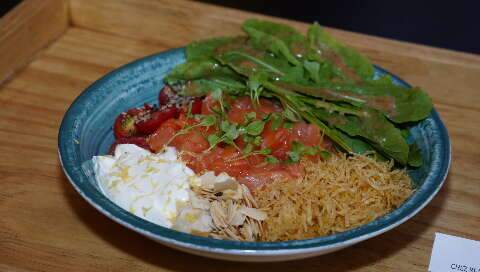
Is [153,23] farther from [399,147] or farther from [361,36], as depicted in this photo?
[399,147]

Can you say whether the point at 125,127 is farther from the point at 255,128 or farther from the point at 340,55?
the point at 340,55

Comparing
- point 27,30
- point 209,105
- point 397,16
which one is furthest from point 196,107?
point 397,16

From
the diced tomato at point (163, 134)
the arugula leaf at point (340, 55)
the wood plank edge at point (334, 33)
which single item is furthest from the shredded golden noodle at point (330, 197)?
the wood plank edge at point (334, 33)

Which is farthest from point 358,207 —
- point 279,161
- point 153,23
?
point 153,23

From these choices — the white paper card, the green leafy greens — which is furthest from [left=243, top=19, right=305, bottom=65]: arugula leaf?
the white paper card

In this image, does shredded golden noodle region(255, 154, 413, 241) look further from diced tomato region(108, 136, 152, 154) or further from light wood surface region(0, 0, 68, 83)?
light wood surface region(0, 0, 68, 83)
